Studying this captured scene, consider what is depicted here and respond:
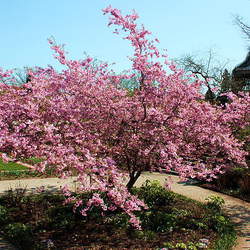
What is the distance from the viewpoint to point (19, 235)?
6352 mm

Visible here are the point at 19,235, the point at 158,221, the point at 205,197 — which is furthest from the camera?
the point at 205,197

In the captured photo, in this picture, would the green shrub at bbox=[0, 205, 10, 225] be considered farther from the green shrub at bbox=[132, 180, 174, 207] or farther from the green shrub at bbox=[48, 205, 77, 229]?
the green shrub at bbox=[132, 180, 174, 207]

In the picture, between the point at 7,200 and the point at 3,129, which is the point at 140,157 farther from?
the point at 7,200

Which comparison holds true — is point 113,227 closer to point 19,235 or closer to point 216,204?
point 19,235

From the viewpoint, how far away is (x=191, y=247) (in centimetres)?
574

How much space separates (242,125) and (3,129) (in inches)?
220

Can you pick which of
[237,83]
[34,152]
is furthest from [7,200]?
[237,83]

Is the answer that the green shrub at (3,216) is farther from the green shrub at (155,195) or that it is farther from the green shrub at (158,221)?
the green shrub at (155,195)

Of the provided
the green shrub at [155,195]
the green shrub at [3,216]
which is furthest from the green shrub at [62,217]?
the green shrub at [155,195]

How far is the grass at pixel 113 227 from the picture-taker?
609 cm

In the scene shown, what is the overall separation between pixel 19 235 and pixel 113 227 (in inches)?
73.4

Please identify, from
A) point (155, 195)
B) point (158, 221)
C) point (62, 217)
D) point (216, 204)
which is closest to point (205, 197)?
point (216, 204)

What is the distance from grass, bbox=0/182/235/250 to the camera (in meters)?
6.09

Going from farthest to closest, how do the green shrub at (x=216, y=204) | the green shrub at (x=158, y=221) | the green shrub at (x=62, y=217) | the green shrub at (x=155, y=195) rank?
the green shrub at (x=155, y=195), the green shrub at (x=216, y=204), the green shrub at (x=62, y=217), the green shrub at (x=158, y=221)
